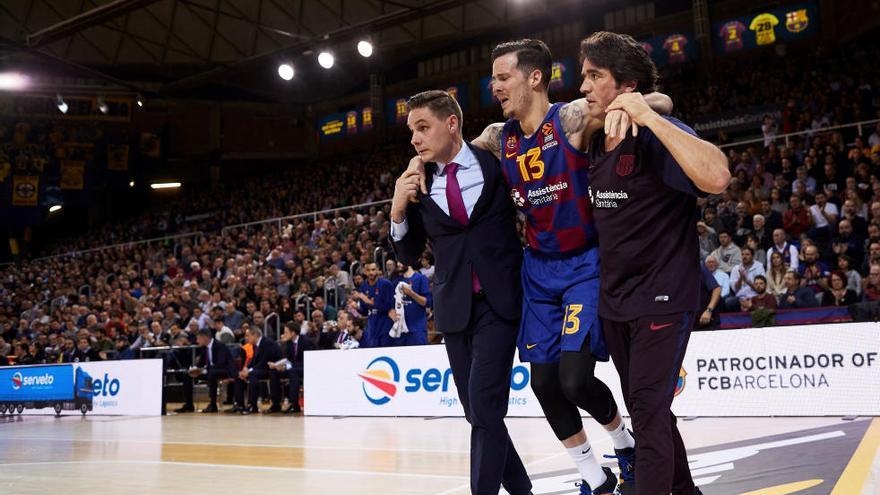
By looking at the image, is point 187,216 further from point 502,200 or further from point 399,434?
point 502,200

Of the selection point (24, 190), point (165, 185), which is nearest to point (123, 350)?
point (24, 190)

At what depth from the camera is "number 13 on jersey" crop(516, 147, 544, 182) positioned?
3.91m

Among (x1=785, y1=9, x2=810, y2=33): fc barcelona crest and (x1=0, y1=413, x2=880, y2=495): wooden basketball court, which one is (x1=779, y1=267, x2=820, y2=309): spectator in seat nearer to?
(x1=0, y1=413, x2=880, y2=495): wooden basketball court

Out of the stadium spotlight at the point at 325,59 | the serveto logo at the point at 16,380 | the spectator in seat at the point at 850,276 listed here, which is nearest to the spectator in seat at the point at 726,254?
the spectator in seat at the point at 850,276

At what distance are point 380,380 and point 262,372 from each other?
3343 millimetres

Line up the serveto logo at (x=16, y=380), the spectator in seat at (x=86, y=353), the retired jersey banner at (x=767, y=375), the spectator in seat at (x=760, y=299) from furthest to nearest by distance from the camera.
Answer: the spectator in seat at (x=86, y=353)
the serveto logo at (x=16, y=380)
the spectator in seat at (x=760, y=299)
the retired jersey banner at (x=767, y=375)

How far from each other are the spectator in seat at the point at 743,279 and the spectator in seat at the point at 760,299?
0.27 metres

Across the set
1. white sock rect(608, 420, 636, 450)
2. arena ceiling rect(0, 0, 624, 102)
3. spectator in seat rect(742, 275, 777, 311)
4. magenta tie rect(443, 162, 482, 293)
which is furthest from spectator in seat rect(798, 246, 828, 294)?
arena ceiling rect(0, 0, 624, 102)

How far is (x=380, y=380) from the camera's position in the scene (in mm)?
12180

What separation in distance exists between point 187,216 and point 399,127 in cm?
905

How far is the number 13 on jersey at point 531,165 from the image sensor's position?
12.8 ft

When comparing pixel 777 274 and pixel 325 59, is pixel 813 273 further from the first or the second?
pixel 325 59

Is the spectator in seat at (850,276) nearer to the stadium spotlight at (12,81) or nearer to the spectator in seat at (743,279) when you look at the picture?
the spectator in seat at (743,279)

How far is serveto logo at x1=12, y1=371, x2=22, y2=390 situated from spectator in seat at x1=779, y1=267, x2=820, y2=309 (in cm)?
1442
